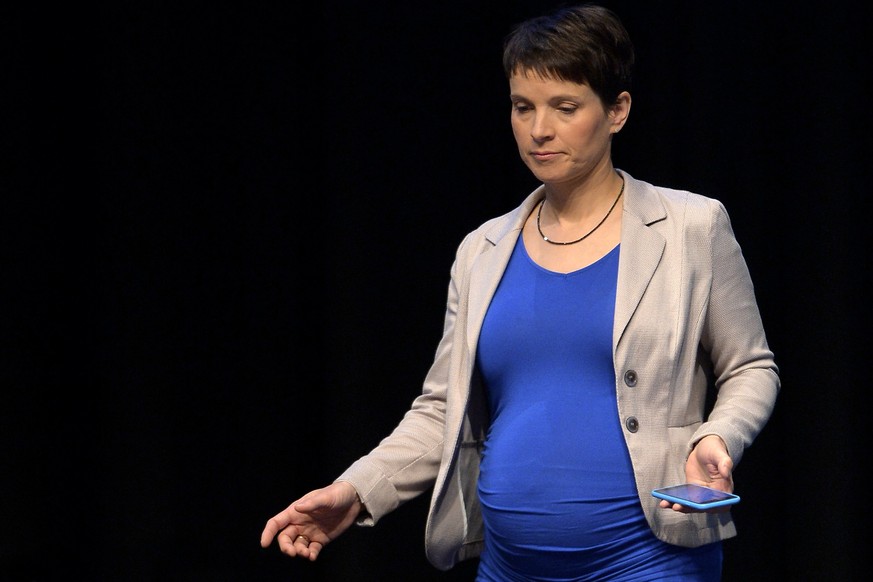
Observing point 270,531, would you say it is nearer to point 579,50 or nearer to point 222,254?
point 579,50

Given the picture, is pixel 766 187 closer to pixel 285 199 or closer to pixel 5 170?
pixel 285 199

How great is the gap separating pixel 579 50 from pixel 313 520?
2.50 ft

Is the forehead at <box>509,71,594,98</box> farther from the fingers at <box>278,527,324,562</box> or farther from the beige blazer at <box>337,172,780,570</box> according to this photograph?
the fingers at <box>278,527,324,562</box>

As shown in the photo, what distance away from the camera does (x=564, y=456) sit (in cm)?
146

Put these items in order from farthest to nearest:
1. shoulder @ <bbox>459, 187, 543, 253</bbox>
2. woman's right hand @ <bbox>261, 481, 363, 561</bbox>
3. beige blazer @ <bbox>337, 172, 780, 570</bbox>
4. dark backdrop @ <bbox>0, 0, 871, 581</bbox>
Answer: dark backdrop @ <bbox>0, 0, 871, 581</bbox>, shoulder @ <bbox>459, 187, 543, 253</bbox>, woman's right hand @ <bbox>261, 481, 363, 561</bbox>, beige blazer @ <bbox>337, 172, 780, 570</bbox>

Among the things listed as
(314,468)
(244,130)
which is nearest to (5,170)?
(244,130)

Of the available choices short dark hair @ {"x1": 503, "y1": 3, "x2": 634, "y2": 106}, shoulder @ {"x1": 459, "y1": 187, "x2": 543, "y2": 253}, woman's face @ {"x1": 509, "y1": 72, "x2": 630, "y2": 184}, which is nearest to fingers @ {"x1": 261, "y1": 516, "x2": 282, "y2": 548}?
shoulder @ {"x1": 459, "y1": 187, "x2": 543, "y2": 253}

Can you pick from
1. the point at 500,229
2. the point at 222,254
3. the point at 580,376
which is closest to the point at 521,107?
the point at 500,229

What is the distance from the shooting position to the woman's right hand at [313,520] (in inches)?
60.2

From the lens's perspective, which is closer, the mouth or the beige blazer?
the beige blazer

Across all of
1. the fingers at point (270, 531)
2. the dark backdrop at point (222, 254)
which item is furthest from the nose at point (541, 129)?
the dark backdrop at point (222, 254)

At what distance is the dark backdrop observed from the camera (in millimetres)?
2701

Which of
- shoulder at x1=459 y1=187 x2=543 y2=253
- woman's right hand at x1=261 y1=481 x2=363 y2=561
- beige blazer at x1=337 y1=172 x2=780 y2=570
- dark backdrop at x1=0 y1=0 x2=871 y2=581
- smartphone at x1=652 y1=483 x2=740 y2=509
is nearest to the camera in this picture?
A: smartphone at x1=652 y1=483 x2=740 y2=509

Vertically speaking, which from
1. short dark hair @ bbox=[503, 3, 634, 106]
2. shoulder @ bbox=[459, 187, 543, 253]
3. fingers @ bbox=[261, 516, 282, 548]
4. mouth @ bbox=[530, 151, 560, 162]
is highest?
short dark hair @ bbox=[503, 3, 634, 106]
